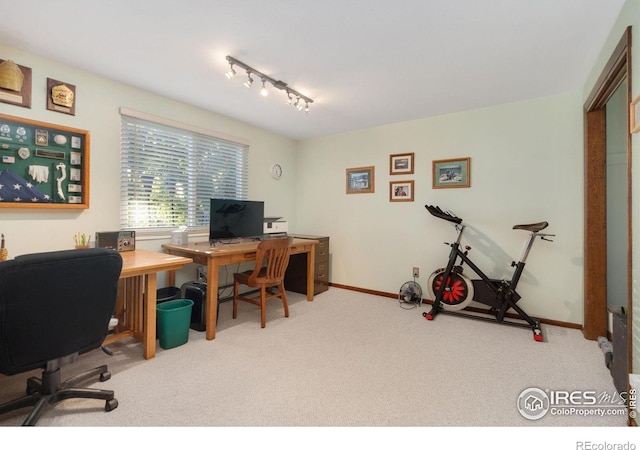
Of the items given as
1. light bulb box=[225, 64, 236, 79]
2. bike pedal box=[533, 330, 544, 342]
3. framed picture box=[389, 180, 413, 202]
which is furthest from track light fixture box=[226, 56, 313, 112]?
bike pedal box=[533, 330, 544, 342]

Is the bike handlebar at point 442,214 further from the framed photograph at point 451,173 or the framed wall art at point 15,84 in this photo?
the framed wall art at point 15,84

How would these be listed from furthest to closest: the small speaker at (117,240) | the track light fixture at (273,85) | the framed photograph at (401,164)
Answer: the framed photograph at (401,164), the small speaker at (117,240), the track light fixture at (273,85)

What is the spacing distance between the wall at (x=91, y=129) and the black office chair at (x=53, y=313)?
1.23 m

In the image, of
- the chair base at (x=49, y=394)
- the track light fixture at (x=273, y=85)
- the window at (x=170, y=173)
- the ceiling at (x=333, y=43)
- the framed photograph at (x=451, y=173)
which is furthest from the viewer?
the framed photograph at (x=451, y=173)

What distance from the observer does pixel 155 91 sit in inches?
116

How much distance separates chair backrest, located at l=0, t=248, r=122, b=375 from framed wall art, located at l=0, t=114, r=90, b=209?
4.47 ft

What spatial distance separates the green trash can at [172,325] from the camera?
237cm

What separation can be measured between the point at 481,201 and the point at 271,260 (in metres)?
2.55

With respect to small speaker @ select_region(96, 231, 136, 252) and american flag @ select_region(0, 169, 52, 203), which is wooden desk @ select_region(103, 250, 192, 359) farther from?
american flag @ select_region(0, 169, 52, 203)

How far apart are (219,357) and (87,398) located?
0.82m

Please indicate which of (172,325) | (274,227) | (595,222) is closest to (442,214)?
(595,222)

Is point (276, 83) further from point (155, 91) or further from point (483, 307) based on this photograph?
point (483, 307)

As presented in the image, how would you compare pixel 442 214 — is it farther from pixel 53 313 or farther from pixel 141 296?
pixel 53 313

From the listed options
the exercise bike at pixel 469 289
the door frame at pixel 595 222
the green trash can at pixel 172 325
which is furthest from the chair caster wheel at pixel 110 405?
the door frame at pixel 595 222
